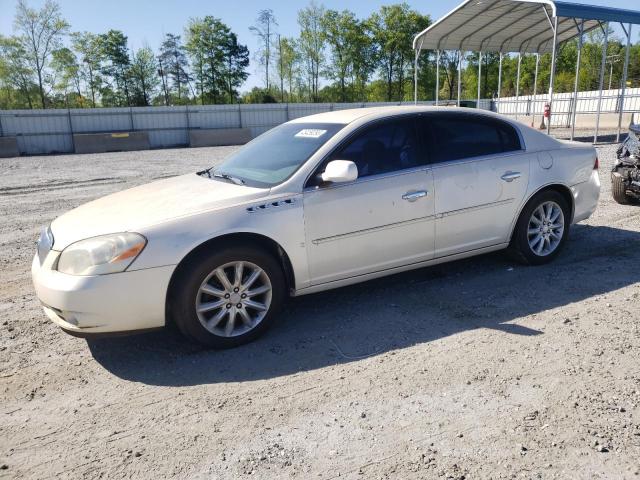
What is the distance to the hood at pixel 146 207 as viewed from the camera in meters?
3.42

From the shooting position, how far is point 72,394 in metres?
3.16

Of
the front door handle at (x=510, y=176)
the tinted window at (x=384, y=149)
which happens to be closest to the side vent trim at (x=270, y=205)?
the tinted window at (x=384, y=149)

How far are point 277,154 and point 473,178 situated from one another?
1.74 metres

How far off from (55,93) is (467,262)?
173 ft

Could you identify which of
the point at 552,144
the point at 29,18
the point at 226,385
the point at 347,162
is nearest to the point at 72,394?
the point at 226,385

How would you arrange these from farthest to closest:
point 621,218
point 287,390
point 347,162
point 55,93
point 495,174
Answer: point 55,93
point 621,218
point 495,174
point 347,162
point 287,390

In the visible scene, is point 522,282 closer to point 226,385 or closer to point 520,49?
point 226,385

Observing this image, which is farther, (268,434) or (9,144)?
(9,144)

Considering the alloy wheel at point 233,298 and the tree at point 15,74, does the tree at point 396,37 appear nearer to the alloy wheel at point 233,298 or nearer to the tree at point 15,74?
the tree at point 15,74

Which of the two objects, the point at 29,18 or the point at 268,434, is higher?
the point at 29,18

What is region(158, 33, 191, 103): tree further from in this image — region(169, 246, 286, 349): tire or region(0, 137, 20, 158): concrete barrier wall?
region(169, 246, 286, 349): tire

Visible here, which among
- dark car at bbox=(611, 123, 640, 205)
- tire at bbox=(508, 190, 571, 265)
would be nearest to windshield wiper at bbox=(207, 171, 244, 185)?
tire at bbox=(508, 190, 571, 265)

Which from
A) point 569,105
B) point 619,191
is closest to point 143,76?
point 569,105

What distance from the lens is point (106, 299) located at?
10.6 feet
